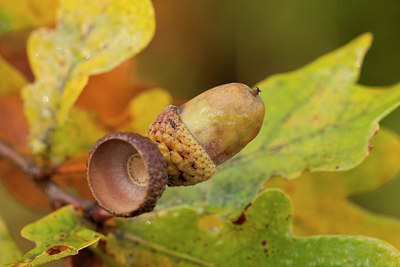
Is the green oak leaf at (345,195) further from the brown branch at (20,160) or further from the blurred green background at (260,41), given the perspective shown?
the blurred green background at (260,41)

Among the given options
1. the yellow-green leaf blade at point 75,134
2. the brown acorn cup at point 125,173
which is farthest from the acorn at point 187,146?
the yellow-green leaf blade at point 75,134

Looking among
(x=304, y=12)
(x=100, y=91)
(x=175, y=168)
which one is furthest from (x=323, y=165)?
(x=304, y=12)

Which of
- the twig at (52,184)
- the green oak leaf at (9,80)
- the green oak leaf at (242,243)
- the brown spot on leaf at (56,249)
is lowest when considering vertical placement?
the green oak leaf at (242,243)

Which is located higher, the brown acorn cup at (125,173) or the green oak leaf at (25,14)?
the green oak leaf at (25,14)

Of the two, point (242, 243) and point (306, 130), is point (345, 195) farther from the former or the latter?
point (242, 243)

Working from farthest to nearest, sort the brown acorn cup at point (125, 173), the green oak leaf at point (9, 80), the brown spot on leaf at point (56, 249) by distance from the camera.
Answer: the green oak leaf at point (9, 80)
the brown spot on leaf at point (56, 249)
the brown acorn cup at point (125, 173)

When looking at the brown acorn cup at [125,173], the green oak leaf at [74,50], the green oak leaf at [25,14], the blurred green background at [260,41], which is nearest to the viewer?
the brown acorn cup at [125,173]

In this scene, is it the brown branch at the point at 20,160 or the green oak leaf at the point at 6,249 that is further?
the brown branch at the point at 20,160

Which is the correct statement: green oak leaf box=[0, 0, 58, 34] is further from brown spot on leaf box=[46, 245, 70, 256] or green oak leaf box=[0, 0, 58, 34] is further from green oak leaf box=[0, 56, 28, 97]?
brown spot on leaf box=[46, 245, 70, 256]
